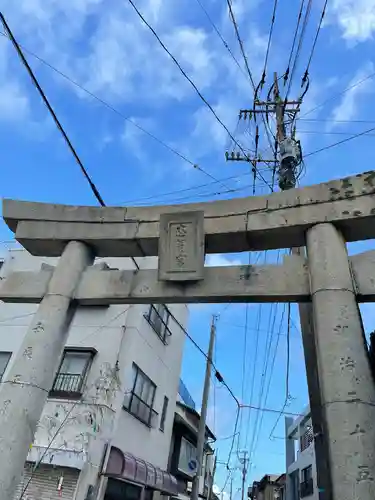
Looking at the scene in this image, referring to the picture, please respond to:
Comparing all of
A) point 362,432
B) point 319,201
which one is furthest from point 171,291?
point 362,432

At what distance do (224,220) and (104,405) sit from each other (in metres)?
7.69

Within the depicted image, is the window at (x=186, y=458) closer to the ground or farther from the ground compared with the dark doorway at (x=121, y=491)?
farther from the ground

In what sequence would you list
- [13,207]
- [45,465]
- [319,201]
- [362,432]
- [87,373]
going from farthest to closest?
[87,373] < [45,465] < [13,207] < [319,201] < [362,432]

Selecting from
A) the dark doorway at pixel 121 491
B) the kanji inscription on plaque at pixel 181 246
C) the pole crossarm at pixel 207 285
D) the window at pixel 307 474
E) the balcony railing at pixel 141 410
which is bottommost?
the dark doorway at pixel 121 491

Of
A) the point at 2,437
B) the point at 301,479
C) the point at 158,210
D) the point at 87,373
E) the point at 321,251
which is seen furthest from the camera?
the point at 301,479

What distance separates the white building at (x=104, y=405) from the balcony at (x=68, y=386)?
0.09 feet

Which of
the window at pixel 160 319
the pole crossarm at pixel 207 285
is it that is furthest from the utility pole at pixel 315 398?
the window at pixel 160 319

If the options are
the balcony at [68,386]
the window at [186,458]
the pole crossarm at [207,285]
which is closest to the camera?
the pole crossarm at [207,285]

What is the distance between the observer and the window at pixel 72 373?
11.0m

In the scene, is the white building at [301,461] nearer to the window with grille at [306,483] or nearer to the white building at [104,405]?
the window with grille at [306,483]

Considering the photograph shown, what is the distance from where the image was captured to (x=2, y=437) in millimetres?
4316

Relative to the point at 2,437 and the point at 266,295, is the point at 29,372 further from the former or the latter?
the point at 266,295


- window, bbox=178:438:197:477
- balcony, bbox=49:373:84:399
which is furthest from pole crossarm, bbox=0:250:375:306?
window, bbox=178:438:197:477

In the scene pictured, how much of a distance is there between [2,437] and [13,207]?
3411 millimetres
